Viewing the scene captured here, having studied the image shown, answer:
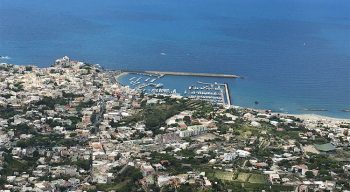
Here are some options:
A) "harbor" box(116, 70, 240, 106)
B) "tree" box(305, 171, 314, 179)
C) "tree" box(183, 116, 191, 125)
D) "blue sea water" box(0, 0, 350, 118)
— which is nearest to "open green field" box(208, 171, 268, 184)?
"tree" box(305, 171, 314, 179)

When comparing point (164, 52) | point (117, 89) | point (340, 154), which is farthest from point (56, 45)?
point (340, 154)

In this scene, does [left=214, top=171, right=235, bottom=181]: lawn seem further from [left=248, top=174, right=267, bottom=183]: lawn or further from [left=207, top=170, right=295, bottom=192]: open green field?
[left=248, top=174, right=267, bottom=183]: lawn

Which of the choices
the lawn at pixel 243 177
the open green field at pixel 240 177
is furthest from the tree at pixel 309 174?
the lawn at pixel 243 177

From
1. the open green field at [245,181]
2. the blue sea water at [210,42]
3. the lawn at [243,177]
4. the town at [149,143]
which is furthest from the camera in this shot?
the blue sea water at [210,42]

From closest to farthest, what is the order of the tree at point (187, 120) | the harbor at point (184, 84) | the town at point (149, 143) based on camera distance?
the town at point (149, 143) → the tree at point (187, 120) → the harbor at point (184, 84)

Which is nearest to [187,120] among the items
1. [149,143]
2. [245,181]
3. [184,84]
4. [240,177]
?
[149,143]

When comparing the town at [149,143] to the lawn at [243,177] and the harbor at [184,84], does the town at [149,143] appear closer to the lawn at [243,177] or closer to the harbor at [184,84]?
the lawn at [243,177]

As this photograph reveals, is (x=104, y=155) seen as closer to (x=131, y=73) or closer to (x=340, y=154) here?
(x=340, y=154)
